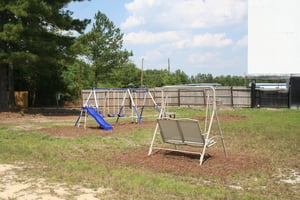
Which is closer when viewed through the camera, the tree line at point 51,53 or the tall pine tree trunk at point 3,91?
the tree line at point 51,53

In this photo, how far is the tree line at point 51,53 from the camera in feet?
63.2

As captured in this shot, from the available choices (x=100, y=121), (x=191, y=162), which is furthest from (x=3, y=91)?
(x=191, y=162)

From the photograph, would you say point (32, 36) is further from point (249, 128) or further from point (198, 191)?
point (198, 191)

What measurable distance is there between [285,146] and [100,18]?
113 feet

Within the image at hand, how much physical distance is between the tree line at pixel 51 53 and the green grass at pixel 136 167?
8157mm

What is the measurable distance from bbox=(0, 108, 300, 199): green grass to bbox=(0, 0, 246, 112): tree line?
8157mm

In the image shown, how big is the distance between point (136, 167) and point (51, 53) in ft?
47.5

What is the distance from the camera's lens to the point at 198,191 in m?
5.54

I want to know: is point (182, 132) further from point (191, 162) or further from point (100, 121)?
point (100, 121)

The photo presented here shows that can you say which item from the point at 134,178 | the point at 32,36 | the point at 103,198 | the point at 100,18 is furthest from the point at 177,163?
the point at 100,18

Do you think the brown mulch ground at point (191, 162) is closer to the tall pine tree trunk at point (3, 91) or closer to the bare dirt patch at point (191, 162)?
the bare dirt patch at point (191, 162)

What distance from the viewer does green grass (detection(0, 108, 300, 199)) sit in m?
5.56

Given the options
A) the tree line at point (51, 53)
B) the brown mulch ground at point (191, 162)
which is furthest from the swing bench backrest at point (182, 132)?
the tree line at point (51, 53)

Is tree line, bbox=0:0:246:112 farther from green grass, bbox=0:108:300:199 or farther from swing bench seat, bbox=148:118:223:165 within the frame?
swing bench seat, bbox=148:118:223:165
